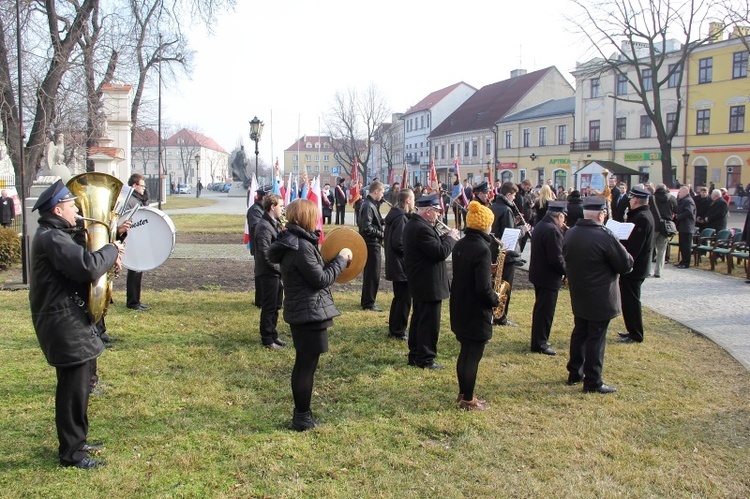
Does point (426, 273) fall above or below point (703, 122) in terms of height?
below

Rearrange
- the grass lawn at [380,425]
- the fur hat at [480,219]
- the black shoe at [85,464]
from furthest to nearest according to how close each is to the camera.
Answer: the fur hat at [480,219] → the black shoe at [85,464] → the grass lawn at [380,425]

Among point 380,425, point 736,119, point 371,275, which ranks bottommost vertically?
point 380,425

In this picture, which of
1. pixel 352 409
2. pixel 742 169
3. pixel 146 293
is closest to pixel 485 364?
pixel 352 409

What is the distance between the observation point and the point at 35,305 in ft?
13.8

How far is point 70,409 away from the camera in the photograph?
4.31 m

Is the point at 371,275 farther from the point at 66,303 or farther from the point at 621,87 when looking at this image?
the point at 621,87

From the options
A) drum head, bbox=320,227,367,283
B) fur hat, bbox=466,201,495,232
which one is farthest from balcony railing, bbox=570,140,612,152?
drum head, bbox=320,227,367,283

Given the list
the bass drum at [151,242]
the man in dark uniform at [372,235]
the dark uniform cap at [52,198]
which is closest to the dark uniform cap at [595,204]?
the man in dark uniform at [372,235]

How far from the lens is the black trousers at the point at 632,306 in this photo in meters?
7.86

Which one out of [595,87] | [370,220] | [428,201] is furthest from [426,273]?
[595,87]

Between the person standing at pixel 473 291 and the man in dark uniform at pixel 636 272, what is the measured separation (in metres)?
3.25

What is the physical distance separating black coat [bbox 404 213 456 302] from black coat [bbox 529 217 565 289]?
1.21 m

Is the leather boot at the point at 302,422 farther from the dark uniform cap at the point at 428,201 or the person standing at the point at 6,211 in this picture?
the person standing at the point at 6,211

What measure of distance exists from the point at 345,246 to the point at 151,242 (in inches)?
166
